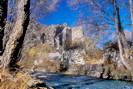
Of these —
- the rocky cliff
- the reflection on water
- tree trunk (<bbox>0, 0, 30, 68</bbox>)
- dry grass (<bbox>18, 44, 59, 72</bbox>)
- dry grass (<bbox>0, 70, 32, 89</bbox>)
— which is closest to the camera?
dry grass (<bbox>0, 70, 32, 89</bbox>)

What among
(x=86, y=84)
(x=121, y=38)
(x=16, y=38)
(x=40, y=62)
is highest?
(x=121, y=38)

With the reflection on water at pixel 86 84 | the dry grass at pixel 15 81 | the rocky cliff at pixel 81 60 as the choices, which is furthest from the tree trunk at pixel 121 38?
the dry grass at pixel 15 81

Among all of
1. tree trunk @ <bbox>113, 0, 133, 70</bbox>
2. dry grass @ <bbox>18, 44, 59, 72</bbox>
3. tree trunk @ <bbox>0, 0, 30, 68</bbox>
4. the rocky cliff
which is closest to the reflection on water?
the rocky cliff

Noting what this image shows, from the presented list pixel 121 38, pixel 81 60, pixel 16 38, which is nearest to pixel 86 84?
pixel 16 38

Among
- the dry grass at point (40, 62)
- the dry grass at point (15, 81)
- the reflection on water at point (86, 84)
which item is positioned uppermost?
the dry grass at point (40, 62)

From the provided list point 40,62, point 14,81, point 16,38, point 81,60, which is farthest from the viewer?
point 40,62

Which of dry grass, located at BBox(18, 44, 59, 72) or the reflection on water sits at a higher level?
dry grass, located at BBox(18, 44, 59, 72)

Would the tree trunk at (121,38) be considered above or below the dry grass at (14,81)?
above

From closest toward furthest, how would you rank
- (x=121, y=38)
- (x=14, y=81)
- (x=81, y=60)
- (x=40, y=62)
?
1. (x=14, y=81)
2. (x=121, y=38)
3. (x=81, y=60)
4. (x=40, y=62)

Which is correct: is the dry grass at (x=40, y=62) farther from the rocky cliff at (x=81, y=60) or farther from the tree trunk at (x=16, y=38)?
the tree trunk at (x=16, y=38)

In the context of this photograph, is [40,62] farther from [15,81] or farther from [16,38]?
[15,81]

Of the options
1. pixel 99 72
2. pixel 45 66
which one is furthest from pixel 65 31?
pixel 99 72

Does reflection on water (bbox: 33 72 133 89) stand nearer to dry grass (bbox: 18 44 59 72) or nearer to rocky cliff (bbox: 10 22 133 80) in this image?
rocky cliff (bbox: 10 22 133 80)

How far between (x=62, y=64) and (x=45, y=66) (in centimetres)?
241
